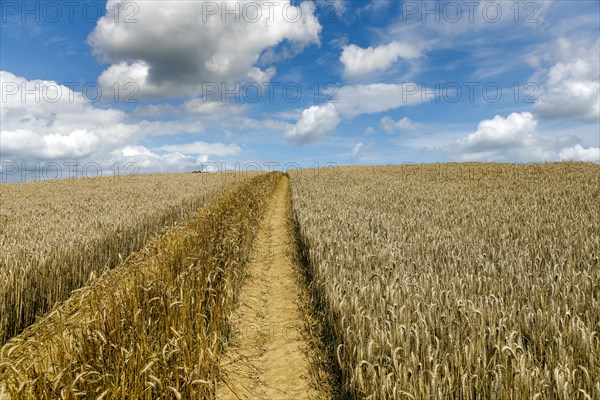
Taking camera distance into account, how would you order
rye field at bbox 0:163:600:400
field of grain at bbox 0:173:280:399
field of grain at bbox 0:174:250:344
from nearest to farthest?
field of grain at bbox 0:173:280:399
rye field at bbox 0:163:600:400
field of grain at bbox 0:174:250:344

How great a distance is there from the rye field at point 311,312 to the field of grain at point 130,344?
0.03m

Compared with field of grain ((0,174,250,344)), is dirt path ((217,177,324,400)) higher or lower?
lower

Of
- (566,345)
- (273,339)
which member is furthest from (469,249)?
(273,339)

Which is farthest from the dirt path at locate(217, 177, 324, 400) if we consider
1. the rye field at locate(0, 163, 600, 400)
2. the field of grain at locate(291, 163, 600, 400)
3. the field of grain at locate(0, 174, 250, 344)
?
the field of grain at locate(0, 174, 250, 344)

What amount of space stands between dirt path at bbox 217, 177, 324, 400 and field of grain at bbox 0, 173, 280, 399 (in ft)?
1.13

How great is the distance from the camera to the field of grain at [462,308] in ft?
10.3

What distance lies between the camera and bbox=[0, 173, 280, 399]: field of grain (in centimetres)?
305

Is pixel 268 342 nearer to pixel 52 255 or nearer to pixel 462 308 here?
pixel 462 308

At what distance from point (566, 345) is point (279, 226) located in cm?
1224

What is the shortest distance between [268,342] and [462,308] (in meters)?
2.97

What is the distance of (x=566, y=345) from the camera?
364cm

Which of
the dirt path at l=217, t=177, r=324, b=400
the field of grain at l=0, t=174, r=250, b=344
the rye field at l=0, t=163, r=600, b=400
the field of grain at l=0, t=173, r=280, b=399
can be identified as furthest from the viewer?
the field of grain at l=0, t=174, r=250, b=344

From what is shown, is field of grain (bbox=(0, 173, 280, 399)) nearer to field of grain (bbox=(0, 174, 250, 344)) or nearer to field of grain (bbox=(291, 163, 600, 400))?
field of grain (bbox=(0, 174, 250, 344))

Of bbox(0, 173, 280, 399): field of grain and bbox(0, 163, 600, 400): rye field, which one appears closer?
bbox(0, 173, 280, 399): field of grain
